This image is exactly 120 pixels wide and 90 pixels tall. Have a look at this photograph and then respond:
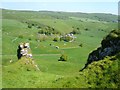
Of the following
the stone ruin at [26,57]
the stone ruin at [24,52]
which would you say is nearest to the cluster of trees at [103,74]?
the stone ruin at [26,57]

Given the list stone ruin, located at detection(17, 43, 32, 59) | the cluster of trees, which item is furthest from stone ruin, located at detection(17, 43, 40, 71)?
the cluster of trees

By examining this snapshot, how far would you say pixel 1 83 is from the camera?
1385 inches

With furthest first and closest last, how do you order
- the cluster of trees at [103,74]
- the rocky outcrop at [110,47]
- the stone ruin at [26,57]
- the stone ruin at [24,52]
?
1. the stone ruin at [24,52]
2. the stone ruin at [26,57]
3. the rocky outcrop at [110,47]
4. the cluster of trees at [103,74]

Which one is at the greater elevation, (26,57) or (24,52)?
(24,52)

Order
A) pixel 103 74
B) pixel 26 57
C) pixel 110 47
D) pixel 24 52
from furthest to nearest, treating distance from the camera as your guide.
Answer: pixel 24 52
pixel 26 57
pixel 110 47
pixel 103 74

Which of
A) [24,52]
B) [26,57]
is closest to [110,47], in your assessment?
[26,57]

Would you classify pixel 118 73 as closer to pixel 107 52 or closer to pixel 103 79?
pixel 103 79

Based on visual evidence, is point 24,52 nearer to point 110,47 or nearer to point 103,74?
point 110,47

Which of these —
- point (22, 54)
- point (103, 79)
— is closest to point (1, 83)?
point (103, 79)

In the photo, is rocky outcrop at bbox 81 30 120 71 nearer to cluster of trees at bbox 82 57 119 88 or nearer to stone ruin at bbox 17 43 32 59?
cluster of trees at bbox 82 57 119 88

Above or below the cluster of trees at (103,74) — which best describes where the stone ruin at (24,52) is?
below

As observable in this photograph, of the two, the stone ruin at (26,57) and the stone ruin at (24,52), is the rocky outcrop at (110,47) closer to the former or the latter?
the stone ruin at (26,57)

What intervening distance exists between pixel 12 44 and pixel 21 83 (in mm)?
122185

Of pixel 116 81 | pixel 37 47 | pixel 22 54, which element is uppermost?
pixel 116 81
